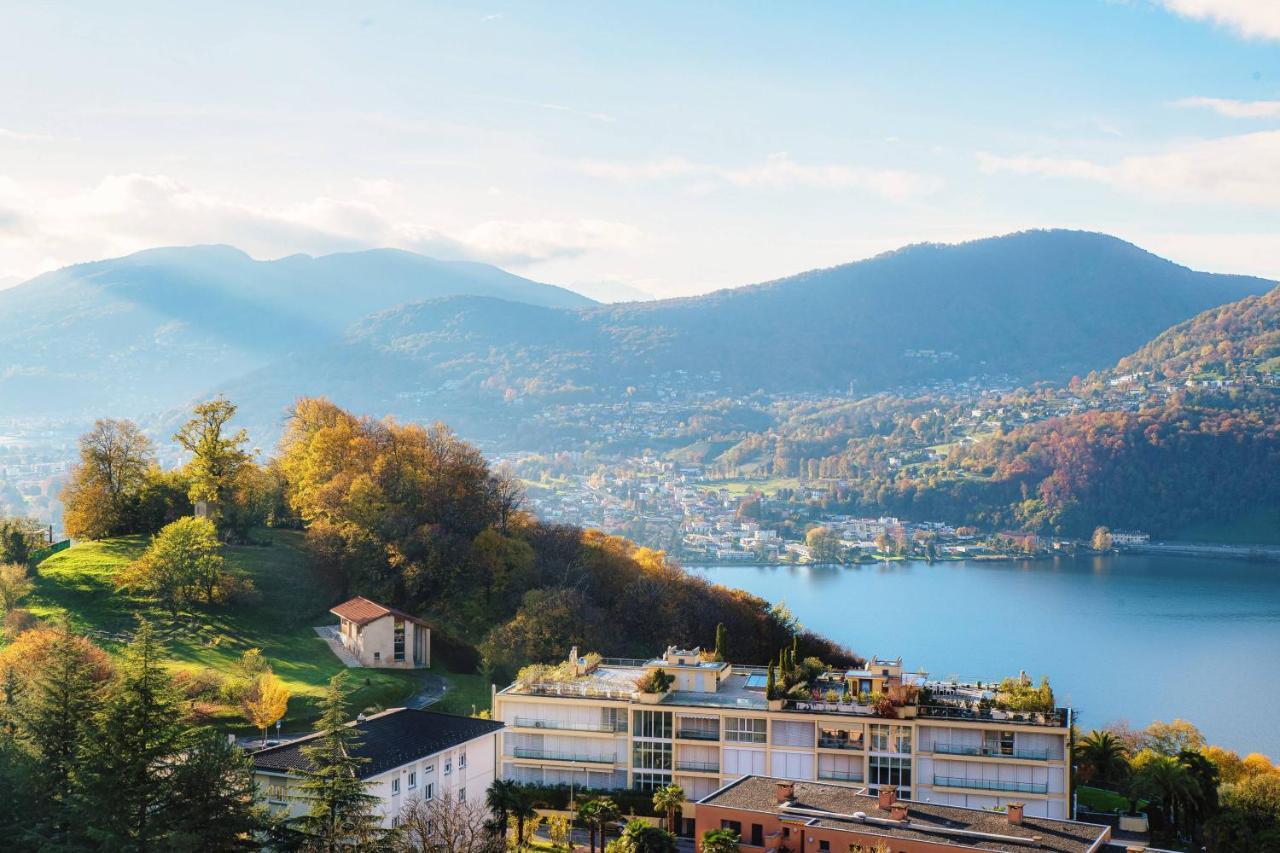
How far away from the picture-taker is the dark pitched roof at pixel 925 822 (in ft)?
90.2

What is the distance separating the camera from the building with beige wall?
89.8ft

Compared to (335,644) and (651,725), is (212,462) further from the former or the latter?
(651,725)

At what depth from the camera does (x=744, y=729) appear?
36.3 metres

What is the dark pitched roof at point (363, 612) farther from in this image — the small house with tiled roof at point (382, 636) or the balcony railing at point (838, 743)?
the balcony railing at point (838, 743)

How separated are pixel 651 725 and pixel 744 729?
275cm

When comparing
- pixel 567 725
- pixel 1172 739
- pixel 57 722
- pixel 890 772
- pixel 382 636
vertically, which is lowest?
pixel 1172 739

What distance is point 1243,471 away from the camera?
511ft

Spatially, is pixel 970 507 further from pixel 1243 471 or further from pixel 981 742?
pixel 981 742

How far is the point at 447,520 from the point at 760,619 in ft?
50.2

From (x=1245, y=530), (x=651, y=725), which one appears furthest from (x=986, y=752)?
(x=1245, y=530)

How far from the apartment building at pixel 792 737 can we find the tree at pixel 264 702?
672 cm

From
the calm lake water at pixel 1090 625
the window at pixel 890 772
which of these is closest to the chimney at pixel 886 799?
the window at pixel 890 772

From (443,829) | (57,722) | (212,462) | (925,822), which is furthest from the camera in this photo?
(212,462)

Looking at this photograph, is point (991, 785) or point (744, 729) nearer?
point (991, 785)
